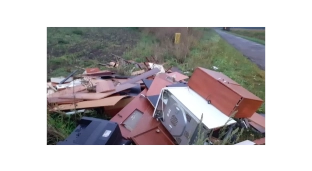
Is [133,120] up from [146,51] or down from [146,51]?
down

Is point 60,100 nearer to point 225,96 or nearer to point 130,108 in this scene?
point 130,108

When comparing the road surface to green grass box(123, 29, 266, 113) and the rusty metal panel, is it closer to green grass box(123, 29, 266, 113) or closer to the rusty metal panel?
green grass box(123, 29, 266, 113)

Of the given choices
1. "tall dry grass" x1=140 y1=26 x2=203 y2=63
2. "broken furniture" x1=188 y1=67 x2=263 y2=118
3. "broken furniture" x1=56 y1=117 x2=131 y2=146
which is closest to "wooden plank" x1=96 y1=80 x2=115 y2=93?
"broken furniture" x1=56 y1=117 x2=131 y2=146

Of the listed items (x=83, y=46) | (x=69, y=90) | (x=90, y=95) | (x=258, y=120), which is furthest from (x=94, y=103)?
(x=83, y=46)

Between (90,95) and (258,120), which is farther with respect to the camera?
(90,95)

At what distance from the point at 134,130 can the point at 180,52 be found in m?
4.49

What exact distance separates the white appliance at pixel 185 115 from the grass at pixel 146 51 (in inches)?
106

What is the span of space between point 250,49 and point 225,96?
793 centimetres

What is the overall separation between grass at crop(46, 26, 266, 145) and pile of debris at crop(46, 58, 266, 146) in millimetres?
2198

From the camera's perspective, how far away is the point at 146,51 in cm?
705

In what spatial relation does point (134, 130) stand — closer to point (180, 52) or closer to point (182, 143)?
point (182, 143)

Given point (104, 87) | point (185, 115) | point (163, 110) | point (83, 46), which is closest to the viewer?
point (185, 115)

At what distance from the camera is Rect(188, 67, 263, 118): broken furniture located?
2191mm

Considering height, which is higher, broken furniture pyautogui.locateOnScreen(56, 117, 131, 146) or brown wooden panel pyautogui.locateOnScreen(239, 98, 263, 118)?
brown wooden panel pyautogui.locateOnScreen(239, 98, 263, 118)
